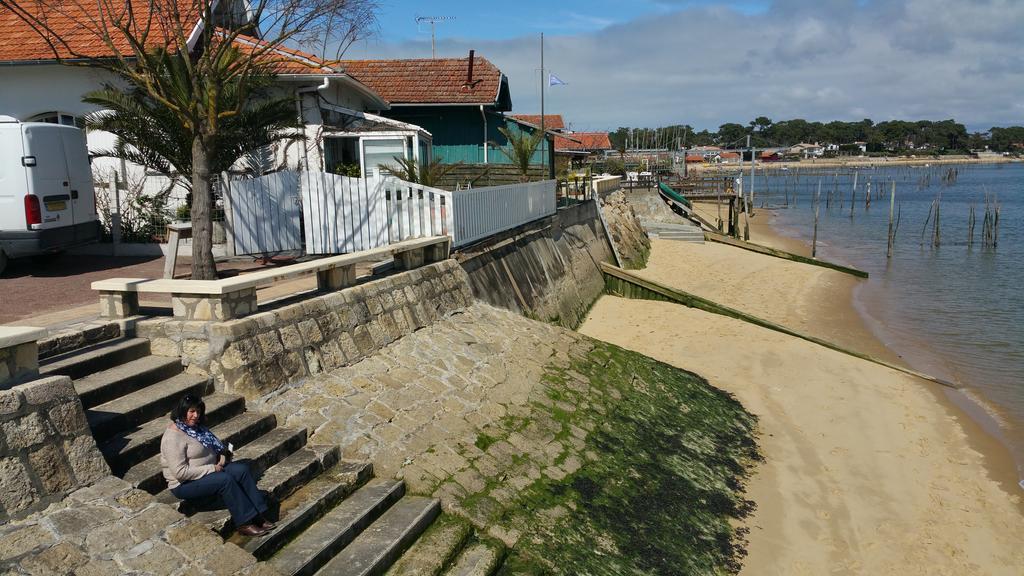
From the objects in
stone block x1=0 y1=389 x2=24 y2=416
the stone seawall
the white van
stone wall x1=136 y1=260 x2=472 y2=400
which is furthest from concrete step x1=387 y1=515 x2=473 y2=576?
the white van

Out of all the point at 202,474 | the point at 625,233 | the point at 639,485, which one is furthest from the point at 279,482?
the point at 625,233

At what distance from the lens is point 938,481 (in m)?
10.2

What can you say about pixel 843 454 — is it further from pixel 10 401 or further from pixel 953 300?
pixel 953 300

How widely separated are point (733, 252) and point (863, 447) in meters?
20.6

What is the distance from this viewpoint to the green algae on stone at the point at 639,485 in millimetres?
6602

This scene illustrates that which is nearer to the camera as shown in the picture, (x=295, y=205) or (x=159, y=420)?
(x=159, y=420)

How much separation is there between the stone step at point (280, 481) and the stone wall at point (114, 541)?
393mm

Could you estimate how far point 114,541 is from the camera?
4.22 m

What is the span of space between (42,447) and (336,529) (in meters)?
2.00

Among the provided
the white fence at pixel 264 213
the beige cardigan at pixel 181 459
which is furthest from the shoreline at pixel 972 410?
the white fence at pixel 264 213

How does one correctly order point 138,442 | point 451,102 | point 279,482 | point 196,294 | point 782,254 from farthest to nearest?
point 782,254 → point 451,102 → point 196,294 → point 279,482 → point 138,442

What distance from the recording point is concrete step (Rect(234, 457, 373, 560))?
4945mm

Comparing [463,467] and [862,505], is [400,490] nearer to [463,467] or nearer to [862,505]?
[463,467]

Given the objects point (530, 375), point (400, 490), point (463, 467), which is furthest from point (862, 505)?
point (400, 490)
